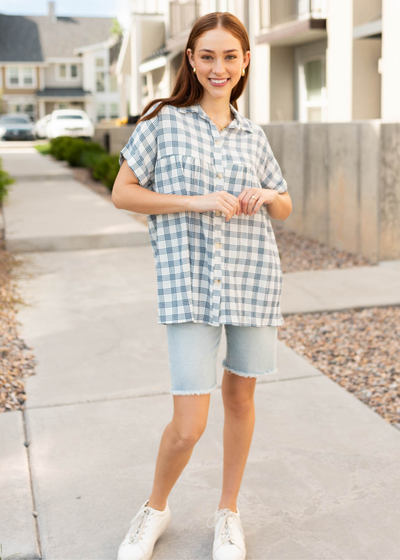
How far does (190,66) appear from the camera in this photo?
2.35 m

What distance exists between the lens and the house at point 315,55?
10492 mm

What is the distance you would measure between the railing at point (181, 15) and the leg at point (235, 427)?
17.3m

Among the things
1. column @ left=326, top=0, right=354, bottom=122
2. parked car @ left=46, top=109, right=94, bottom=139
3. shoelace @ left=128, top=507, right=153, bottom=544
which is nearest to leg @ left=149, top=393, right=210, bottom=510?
shoelace @ left=128, top=507, right=153, bottom=544

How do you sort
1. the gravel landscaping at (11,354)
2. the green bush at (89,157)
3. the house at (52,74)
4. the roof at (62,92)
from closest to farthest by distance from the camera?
the gravel landscaping at (11,354), the green bush at (89,157), the roof at (62,92), the house at (52,74)

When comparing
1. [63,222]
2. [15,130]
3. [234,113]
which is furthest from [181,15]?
[15,130]

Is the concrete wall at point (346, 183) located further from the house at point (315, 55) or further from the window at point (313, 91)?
the window at point (313, 91)

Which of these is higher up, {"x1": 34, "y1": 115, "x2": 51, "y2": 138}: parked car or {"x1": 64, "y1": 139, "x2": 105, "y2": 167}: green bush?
{"x1": 34, "y1": 115, "x2": 51, "y2": 138}: parked car

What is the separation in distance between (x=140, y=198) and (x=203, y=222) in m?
0.22

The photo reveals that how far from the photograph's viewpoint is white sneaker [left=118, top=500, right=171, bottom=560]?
2.43 metres

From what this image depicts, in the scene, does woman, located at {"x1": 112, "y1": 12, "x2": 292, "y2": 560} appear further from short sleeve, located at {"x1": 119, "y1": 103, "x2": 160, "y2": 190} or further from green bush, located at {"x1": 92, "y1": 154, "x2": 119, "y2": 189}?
green bush, located at {"x1": 92, "y1": 154, "x2": 119, "y2": 189}

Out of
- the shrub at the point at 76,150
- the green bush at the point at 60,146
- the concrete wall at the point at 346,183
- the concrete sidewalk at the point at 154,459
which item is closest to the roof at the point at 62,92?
the green bush at the point at 60,146

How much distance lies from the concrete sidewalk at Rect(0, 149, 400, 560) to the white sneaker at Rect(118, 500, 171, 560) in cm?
9

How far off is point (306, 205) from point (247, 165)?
257 inches

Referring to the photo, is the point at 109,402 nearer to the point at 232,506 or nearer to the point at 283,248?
the point at 232,506
